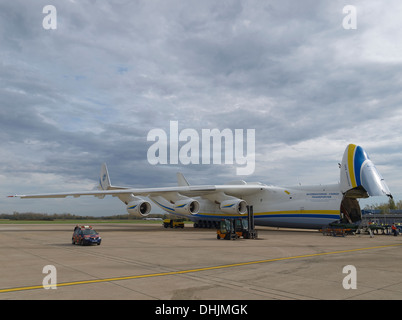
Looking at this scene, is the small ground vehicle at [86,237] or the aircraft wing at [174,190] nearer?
the small ground vehicle at [86,237]

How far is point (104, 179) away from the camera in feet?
166

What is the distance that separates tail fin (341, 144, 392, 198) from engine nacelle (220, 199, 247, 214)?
11026 millimetres

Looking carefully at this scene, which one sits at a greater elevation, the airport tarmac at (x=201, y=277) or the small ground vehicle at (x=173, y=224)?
the airport tarmac at (x=201, y=277)

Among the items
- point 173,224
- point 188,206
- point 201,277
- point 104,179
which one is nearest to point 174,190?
point 188,206

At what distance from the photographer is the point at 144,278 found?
32.9 feet

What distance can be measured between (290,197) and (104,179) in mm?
28790

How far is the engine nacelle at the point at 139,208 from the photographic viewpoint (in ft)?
124

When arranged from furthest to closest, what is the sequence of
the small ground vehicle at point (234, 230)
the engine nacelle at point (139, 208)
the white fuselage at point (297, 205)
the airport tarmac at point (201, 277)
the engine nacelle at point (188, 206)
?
1. the engine nacelle at point (188, 206)
2. the engine nacelle at point (139, 208)
3. the white fuselage at point (297, 205)
4. the small ground vehicle at point (234, 230)
5. the airport tarmac at point (201, 277)

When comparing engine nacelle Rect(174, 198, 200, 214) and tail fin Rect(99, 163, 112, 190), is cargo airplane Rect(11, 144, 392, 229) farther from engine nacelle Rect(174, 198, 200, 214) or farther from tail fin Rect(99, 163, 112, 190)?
tail fin Rect(99, 163, 112, 190)

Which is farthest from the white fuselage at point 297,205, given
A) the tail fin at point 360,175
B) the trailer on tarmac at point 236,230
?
the trailer on tarmac at point 236,230

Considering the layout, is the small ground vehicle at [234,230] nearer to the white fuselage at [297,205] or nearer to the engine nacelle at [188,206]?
the white fuselage at [297,205]
